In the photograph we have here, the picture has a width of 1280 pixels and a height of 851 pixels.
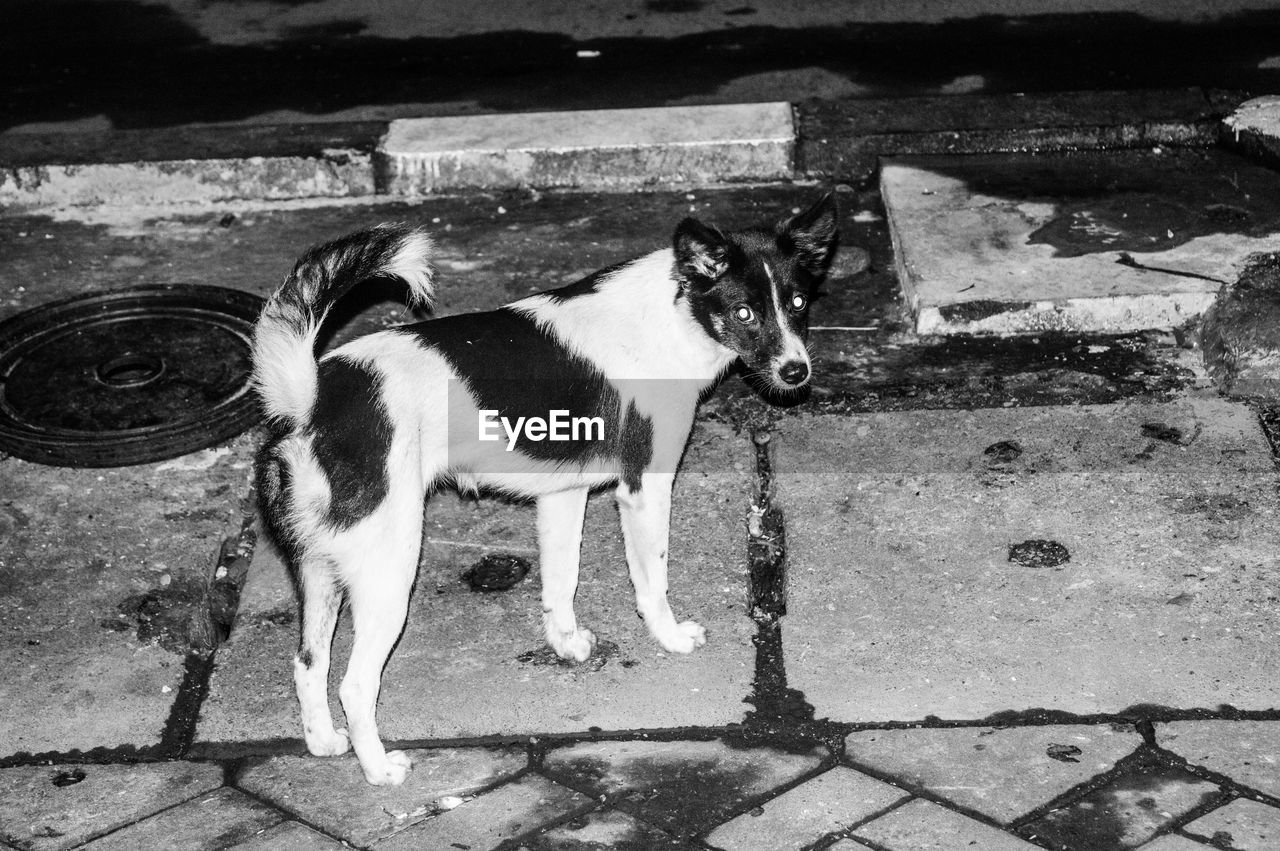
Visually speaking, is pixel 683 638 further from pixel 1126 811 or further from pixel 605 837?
pixel 1126 811

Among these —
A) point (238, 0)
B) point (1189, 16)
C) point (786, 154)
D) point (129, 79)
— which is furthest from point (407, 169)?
point (1189, 16)

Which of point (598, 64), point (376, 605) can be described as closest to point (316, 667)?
point (376, 605)

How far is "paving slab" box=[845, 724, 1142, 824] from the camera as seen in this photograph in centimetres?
377

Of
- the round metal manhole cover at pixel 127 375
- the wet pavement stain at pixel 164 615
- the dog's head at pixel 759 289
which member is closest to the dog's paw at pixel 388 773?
the wet pavement stain at pixel 164 615

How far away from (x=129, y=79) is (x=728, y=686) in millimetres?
6453

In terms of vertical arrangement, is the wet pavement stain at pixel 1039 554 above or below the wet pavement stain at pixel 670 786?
above

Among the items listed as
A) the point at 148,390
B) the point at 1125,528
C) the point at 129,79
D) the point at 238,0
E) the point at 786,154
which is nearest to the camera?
the point at 1125,528

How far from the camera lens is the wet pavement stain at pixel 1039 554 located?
182 inches

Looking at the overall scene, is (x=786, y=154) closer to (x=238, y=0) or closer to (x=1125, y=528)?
(x=1125, y=528)

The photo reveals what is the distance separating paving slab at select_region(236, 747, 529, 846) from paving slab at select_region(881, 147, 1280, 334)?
2841mm

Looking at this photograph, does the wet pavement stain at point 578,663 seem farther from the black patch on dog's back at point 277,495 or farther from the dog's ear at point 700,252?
the dog's ear at point 700,252

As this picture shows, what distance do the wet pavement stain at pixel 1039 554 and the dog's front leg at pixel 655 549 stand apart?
1.08 meters

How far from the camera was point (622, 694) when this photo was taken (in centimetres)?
431

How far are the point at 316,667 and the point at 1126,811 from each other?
2.28 metres
